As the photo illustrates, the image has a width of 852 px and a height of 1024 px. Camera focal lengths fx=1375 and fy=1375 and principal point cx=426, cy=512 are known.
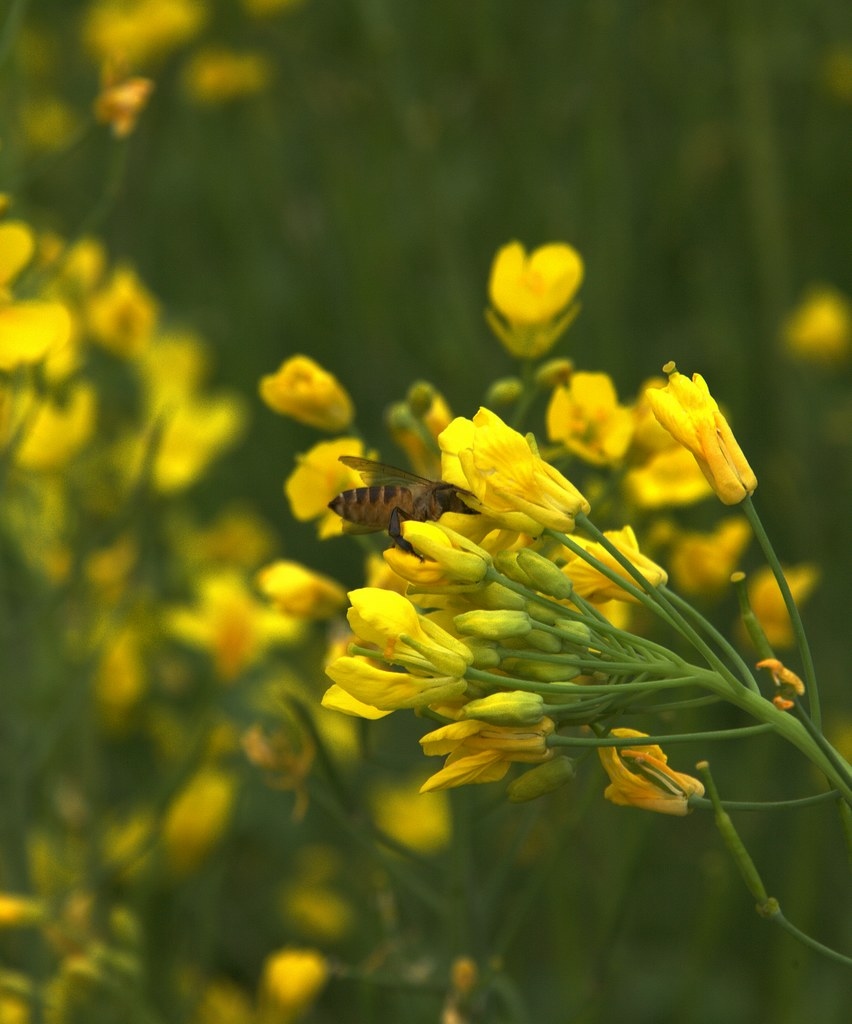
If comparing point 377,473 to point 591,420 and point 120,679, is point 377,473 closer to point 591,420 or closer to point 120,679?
point 591,420

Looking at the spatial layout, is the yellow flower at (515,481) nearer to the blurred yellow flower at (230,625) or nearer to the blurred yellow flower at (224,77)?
the blurred yellow flower at (230,625)

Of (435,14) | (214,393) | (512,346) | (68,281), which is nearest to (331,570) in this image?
(214,393)

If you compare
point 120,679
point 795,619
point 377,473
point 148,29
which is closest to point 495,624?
point 795,619

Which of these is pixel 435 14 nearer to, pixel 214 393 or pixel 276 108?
pixel 276 108

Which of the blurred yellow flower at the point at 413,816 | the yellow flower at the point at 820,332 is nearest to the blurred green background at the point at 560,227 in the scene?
the yellow flower at the point at 820,332

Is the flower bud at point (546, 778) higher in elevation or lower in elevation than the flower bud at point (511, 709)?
lower

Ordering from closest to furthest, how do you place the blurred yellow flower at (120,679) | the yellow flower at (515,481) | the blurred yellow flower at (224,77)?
the yellow flower at (515,481)
the blurred yellow flower at (120,679)
the blurred yellow flower at (224,77)
